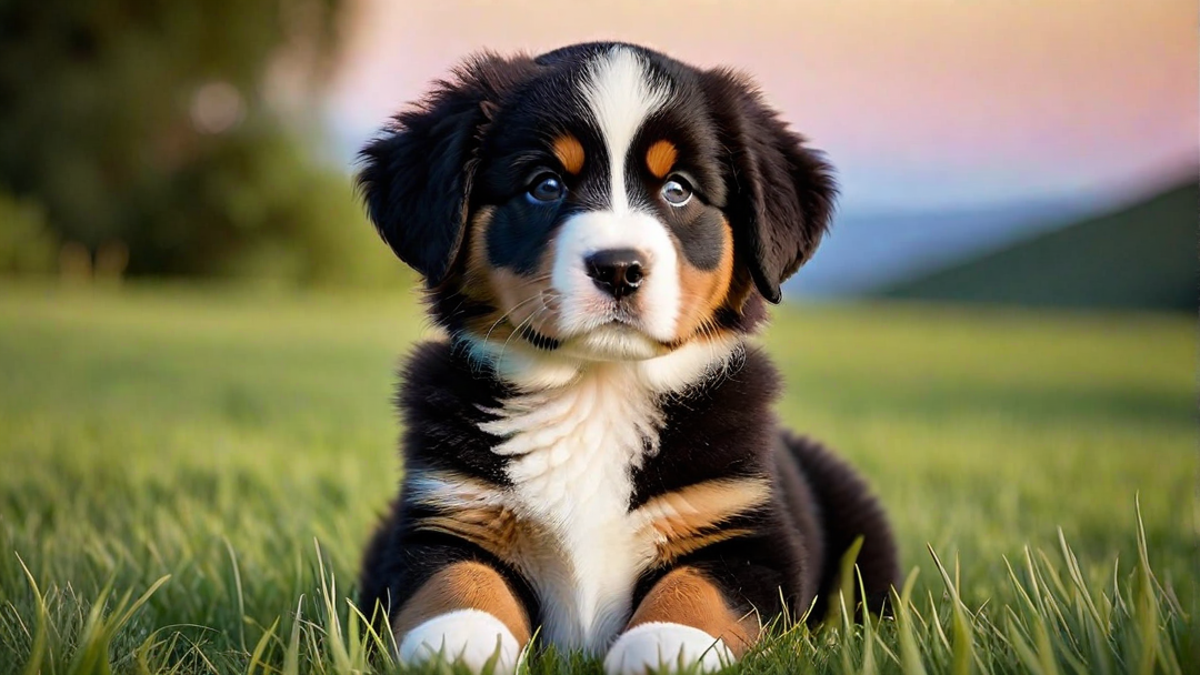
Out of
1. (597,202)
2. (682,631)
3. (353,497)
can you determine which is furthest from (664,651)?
(353,497)

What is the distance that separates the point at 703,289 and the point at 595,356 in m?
0.31

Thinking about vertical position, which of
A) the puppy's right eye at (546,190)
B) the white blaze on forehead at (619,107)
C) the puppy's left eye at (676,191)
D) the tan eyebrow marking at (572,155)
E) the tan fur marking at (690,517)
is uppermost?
the white blaze on forehead at (619,107)

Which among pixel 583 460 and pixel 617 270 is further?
pixel 583 460

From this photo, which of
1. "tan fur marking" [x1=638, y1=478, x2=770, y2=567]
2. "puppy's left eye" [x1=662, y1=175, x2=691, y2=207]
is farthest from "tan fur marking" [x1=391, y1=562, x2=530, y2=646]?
"puppy's left eye" [x1=662, y1=175, x2=691, y2=207]

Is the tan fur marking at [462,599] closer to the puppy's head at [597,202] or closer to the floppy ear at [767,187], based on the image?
the puppy's head at [597,202]

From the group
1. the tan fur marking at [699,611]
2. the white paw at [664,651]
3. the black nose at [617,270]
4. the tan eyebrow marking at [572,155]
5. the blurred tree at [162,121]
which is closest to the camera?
the white paw at [664,651]

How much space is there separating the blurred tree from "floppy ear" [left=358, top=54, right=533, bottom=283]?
1514 cm

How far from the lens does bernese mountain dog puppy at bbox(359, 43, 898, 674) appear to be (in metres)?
2.49

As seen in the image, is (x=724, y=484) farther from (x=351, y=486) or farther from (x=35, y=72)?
(x=35, y=72)

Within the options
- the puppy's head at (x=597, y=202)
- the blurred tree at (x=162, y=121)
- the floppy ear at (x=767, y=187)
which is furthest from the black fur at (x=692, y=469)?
the blurred tree at (x=162, y=121)

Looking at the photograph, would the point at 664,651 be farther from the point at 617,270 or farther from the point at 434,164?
the point at 434,164

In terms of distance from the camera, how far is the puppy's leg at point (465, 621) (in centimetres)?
219

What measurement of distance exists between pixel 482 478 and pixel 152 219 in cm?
2099

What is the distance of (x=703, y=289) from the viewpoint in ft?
8.73
